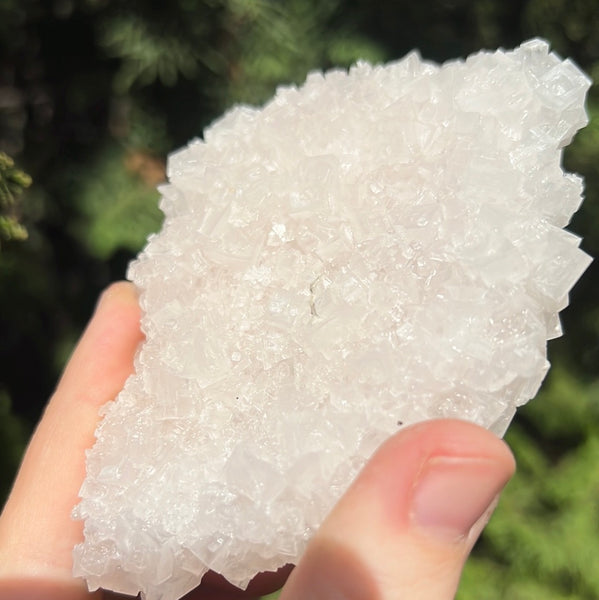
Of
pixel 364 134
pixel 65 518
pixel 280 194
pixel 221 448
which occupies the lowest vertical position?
pixel 65 518

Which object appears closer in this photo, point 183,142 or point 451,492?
point 451,492

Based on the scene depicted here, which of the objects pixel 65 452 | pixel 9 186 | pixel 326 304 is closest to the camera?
pixel 326 304

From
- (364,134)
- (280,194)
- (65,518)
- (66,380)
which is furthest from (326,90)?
(65,518)

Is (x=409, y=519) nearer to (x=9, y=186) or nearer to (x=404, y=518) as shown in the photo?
(x=404, y=518)

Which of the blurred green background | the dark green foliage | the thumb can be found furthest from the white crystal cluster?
the blurred green background

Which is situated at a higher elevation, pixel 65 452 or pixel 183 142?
pixel 183 142

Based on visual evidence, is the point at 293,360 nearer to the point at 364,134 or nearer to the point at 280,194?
the point at 280,194

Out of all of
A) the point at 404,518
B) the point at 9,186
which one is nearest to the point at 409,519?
the point at 404,518
